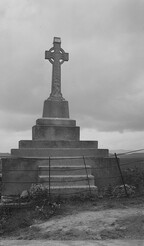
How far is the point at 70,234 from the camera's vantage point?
21.8 feet

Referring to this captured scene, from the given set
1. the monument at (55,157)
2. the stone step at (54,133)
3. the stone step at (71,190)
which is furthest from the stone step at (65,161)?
the stone step at (54,133)

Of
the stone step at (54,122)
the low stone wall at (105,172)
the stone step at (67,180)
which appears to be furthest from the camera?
the stone step at (54,122)

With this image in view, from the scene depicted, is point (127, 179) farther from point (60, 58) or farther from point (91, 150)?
point (60, 58)

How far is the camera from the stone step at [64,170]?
35.0 feet

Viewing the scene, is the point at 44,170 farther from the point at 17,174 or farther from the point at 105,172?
the point at 105,172

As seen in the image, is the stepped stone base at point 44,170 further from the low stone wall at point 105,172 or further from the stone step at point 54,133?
the stone step at point 54,133

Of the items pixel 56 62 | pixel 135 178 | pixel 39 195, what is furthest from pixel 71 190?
pixel 56 62

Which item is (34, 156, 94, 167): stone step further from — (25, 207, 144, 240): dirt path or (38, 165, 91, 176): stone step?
(25, 207, 144, 240): dirt path

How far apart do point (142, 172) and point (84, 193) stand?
9.71 feet

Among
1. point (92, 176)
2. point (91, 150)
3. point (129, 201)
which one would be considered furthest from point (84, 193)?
point (91, 150)

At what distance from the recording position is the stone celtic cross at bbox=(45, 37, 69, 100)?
13469 mm

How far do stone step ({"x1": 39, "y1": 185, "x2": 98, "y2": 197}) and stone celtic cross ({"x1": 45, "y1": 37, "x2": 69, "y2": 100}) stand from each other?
4546 millimetres

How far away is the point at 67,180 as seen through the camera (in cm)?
1042

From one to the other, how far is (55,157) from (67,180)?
3.97 ft
